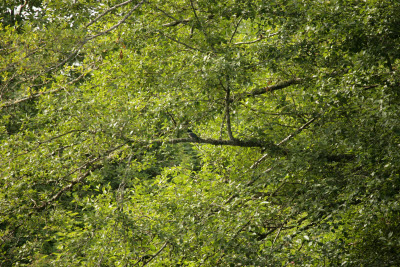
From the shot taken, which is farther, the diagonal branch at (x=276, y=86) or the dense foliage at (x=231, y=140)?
the diagonal branch at (x=276, y=86)

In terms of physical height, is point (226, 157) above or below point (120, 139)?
below

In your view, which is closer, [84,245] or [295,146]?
[84,245]

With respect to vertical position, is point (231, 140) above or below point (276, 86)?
below

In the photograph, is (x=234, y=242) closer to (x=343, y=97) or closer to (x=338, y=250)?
(x=338, y=250)

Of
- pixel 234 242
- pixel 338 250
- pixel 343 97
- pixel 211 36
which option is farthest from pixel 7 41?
pixel 338 250

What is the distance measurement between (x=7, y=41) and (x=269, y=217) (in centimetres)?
370

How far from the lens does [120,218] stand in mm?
4469

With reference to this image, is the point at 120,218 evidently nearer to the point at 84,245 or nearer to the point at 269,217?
the point at 84,245

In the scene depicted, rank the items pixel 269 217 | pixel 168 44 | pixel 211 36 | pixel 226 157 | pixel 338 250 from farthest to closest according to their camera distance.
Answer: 1. pixel 226 157
2. pixel 168 44
3. pixel 211 36
4. pixel 269 217
5. pixel 338 250

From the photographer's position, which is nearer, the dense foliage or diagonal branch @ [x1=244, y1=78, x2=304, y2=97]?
the dense foliage

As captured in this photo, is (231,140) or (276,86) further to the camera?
(276,86)

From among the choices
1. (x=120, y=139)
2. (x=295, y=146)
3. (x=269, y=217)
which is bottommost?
(x=269, y=217)

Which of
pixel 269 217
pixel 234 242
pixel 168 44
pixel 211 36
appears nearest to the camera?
pixel 234 242

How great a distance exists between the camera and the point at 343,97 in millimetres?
3781
